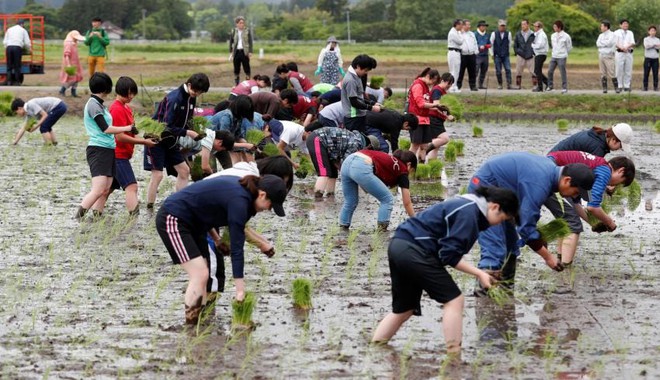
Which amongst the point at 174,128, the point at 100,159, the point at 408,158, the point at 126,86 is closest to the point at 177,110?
the point at 174,128

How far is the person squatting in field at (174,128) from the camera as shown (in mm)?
11931

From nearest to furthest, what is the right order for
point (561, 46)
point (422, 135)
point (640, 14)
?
1. point (422, 135)
2. point (561, 46)
3. point (640, 14)

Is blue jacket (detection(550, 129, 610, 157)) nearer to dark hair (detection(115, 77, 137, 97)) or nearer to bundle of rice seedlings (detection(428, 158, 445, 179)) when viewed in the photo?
dark hair (detection(115, 77, 137, 97))

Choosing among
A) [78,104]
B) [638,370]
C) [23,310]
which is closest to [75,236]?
[23,310]

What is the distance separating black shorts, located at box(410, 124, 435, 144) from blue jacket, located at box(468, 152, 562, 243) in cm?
673

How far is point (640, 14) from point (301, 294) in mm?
55806

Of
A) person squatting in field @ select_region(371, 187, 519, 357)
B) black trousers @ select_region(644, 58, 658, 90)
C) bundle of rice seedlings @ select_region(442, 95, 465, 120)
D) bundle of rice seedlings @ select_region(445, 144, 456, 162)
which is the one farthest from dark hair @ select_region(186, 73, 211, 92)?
black trousers @ select_region(644, 58, 658, 90)

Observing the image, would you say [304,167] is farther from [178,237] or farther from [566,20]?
Answer: [566,20]

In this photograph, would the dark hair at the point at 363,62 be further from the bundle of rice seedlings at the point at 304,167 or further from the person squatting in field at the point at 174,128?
the person squatting in field at the point at 174,128

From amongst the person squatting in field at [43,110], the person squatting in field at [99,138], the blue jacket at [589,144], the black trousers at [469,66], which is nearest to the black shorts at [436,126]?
the person squatting in field at [99,138]

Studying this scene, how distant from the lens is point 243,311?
25.3 feet

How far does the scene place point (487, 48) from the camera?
2627cm

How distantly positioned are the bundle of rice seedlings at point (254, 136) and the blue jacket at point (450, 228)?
5862mm

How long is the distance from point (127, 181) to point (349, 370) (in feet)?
17.9
